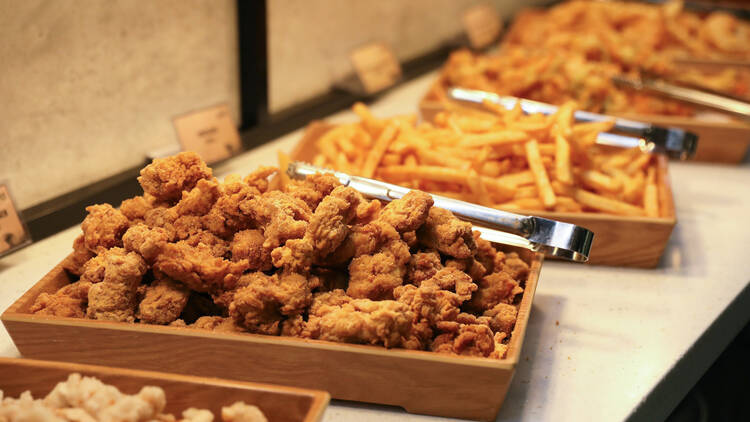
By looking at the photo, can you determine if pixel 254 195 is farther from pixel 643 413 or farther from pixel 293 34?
pixel 293 34

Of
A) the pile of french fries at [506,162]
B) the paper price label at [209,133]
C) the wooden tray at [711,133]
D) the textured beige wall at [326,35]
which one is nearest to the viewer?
the pile of french fries at [506,162]

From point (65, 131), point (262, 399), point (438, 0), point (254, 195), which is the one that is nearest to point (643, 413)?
point (262, 399)

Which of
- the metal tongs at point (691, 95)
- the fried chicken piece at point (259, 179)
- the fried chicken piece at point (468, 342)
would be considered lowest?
the fried chicken piece at point (468, 342)

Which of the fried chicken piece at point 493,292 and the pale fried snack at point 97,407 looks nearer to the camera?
the pale fried snack at point 97,407

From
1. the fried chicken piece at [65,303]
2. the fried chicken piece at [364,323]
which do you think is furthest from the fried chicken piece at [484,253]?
the fried chicken piece at [65,303]

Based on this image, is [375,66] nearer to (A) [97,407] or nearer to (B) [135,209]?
(B) [135,209]

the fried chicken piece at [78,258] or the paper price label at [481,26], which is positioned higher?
the paper price label at [481,26]

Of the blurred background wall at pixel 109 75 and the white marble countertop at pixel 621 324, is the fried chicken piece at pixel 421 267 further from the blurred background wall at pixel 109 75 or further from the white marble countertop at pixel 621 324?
the blurred background wall at pixel 109 75
